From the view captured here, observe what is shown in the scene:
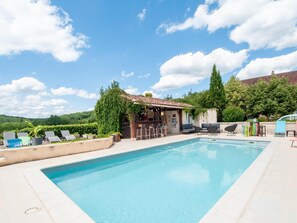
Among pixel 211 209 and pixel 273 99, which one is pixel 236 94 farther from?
pixel 211 209

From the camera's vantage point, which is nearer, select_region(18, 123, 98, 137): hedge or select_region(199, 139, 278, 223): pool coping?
select_region(199, 139, 278, 223): pool coping

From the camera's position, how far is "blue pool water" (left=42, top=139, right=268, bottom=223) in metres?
4.01

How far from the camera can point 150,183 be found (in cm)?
587

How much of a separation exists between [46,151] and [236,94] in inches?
989

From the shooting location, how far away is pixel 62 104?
25.4 metres

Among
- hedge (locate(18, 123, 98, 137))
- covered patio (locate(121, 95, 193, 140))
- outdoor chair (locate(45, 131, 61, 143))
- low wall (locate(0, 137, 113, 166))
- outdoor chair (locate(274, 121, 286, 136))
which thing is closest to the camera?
low wall (locate(0, 137, 113, 166))

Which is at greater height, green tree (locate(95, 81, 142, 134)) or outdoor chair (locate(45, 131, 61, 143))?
green tree (locate(95, 81, 142, 134))

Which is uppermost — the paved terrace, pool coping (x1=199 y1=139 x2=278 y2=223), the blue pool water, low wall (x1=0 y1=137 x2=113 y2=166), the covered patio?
the covered patio

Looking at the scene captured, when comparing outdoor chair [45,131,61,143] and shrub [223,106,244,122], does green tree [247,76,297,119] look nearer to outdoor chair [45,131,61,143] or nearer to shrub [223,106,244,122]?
shrub [223,106,244,122]

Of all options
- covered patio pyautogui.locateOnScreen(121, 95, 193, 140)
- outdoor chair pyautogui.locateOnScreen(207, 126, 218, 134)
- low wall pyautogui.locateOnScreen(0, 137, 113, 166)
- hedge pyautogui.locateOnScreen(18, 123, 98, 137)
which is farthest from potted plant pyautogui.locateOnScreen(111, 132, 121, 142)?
outdoor chair pyautogui.locateOnScreen(207, 126, 218, 134)

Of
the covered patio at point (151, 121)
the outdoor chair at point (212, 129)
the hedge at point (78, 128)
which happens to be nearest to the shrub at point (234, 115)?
the outdoor chair at point (212, 129)

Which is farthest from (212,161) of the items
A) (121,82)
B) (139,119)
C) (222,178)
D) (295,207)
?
(121,82)

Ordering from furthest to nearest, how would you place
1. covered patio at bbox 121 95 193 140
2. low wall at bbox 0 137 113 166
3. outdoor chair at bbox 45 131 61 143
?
covered patio at bbox 121 95 193 140 → outdoor chair at bbox 45 131 61 143 → low wall at bbox 0 137 113 166

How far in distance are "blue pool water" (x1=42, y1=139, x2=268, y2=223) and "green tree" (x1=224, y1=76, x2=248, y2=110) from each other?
679 inches
